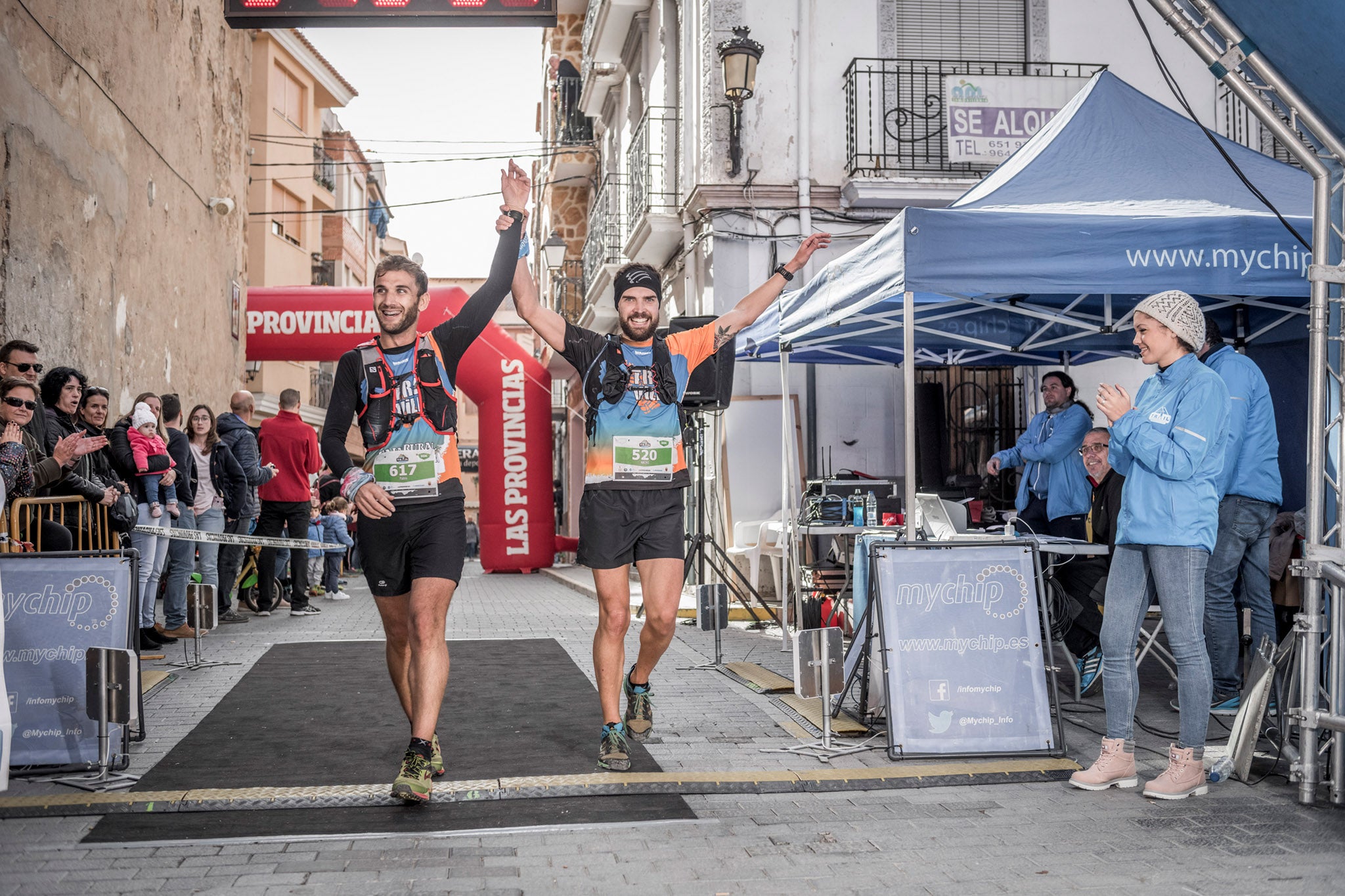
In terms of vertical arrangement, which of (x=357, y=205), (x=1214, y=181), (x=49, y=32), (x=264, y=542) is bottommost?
(x=264, y=542)

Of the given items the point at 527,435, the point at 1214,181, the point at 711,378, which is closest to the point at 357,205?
the point at 527,435

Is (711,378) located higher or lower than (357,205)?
lower

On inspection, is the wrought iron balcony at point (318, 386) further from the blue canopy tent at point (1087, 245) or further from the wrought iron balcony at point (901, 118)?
the blue canopy tent at point (1087, 245)

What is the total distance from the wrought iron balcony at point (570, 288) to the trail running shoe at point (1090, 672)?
18.9 metres

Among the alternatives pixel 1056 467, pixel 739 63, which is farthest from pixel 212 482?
pixel 1056 467

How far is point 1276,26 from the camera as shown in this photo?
502cm

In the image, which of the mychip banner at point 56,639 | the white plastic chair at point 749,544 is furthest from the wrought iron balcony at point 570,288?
the mychip banner at point 56,639

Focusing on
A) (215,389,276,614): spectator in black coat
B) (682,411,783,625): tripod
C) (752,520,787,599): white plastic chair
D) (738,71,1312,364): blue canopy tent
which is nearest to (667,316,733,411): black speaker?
(682,411,783,625): tripod

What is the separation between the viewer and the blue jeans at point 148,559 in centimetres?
927

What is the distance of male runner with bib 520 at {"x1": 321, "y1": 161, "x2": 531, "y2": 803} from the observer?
490 centimetres

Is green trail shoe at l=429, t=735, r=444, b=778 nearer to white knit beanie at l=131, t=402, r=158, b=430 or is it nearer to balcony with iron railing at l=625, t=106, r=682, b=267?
white knit beanie at l=131, t=402, r=158, b=430

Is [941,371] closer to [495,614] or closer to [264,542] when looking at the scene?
[495,614]

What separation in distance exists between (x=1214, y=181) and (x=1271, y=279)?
1263 millimetres

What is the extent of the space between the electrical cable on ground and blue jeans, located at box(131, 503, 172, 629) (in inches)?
157
